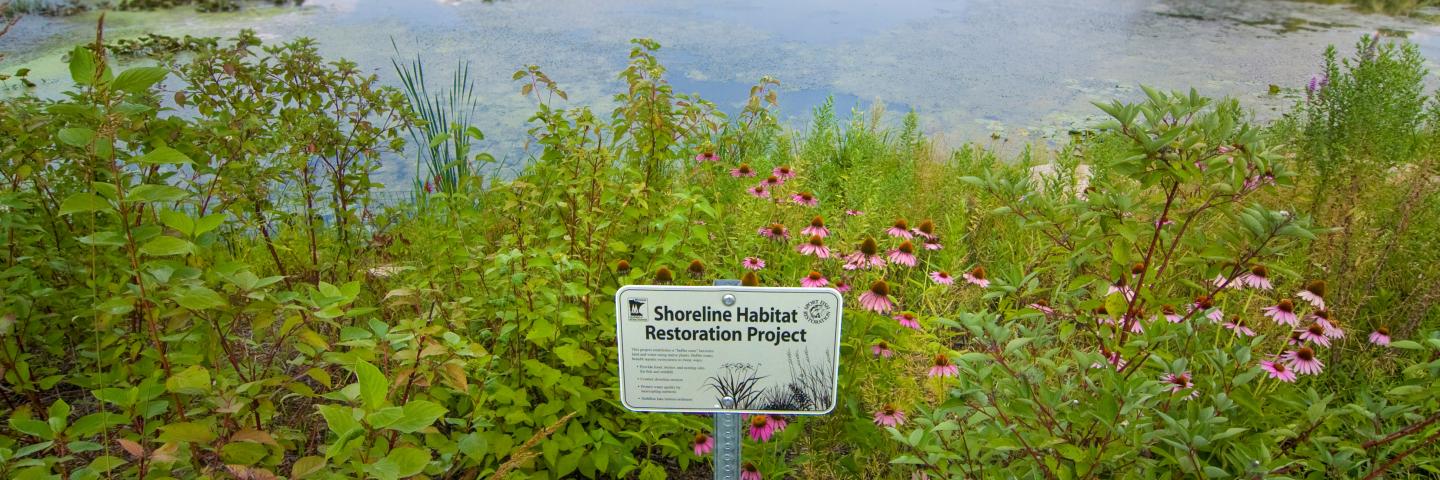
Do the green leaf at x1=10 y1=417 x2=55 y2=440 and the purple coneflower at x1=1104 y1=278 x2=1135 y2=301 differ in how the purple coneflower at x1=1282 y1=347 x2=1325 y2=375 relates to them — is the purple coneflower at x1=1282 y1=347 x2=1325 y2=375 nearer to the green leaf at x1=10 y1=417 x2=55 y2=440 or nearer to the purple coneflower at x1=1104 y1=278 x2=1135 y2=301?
the purple coneflower at x1=1104 y1=278 x2=1135 y2=301

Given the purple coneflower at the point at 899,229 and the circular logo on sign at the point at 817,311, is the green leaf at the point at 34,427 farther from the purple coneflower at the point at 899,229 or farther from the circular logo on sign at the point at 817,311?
the purple coneflower at the point at 899,229

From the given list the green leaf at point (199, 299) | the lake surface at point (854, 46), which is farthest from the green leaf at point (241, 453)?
the lake surface at point (854, 46)

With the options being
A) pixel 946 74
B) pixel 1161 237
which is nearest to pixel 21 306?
pixel 1161 237

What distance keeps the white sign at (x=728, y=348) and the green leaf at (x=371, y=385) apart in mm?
439

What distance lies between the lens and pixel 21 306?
66.1 inches

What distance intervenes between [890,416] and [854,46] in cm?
501

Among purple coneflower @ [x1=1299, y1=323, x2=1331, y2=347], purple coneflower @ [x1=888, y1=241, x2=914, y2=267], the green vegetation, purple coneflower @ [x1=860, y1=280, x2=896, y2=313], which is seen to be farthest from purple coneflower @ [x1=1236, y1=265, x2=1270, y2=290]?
purple coneflower @ [x1=860, y1=280, x2=896, y2=313]

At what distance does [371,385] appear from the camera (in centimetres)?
114

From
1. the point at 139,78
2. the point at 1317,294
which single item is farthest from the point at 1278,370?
the point at 139,78

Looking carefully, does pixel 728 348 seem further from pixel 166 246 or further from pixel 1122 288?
pixel 166 246

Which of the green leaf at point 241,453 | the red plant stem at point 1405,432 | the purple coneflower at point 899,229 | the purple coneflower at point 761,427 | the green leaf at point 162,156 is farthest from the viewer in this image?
the purple coneflower at point 899,229

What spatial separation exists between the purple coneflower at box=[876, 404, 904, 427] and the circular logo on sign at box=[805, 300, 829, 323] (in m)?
0.49

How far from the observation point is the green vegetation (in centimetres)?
137

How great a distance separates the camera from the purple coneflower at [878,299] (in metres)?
1.93
